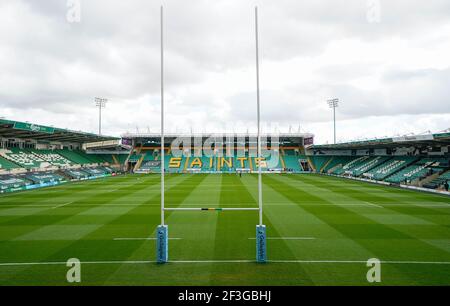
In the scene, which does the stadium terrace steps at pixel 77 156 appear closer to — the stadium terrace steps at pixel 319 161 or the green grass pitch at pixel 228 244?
the green grass pitch at pixel 228 244

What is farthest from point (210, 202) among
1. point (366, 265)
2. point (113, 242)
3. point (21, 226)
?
point (366, 265)

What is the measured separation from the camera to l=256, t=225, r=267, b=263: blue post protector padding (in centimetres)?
944

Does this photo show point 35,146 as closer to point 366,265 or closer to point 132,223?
point 132,223

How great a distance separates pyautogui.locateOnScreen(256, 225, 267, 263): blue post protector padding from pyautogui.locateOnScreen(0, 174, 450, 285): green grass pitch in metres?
0.30

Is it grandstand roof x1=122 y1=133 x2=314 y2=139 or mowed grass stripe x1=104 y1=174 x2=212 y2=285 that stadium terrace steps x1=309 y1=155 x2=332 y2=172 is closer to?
grandstand roof x1=122 y1=133 x2=314 y2=139

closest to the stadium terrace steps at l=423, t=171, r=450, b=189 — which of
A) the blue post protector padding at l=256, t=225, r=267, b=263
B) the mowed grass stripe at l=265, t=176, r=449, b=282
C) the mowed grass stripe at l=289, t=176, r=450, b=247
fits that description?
the mowed grass stripe at l=289, t=176, r=450, b=247

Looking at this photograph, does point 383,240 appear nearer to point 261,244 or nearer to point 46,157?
point 261,244

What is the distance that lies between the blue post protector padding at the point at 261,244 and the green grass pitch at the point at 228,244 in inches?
11.9

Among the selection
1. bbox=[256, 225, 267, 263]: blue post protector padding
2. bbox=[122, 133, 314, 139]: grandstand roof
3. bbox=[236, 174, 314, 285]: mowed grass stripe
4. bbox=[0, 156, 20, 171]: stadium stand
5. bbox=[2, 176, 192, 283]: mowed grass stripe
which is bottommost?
bbox=[2, 176, 192, 283]: mowed grass stripe

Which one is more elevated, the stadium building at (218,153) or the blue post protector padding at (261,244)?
the stadium building at (218,153)

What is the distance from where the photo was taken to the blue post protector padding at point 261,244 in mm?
9438

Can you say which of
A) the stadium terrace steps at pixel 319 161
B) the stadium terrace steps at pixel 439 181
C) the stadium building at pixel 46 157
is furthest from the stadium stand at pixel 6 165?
the stadium terrace steps at pixel 319 161

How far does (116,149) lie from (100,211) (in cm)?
4764
